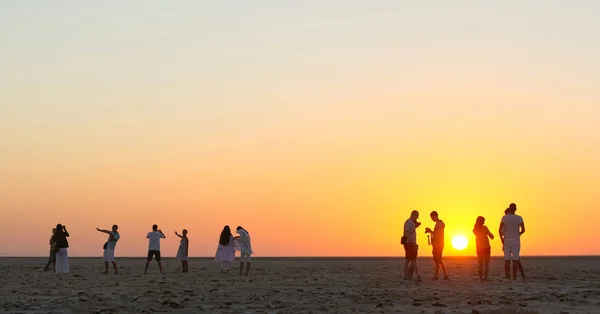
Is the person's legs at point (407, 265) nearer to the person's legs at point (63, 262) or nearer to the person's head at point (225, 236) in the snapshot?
the person's head at point (225, 236)

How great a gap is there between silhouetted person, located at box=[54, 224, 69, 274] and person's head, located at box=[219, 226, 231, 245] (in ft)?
18.9

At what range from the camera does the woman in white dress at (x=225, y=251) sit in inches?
1296

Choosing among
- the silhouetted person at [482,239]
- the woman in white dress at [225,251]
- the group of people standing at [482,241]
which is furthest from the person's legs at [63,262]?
the silhouetted person at [482,239]

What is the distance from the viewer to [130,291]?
22.2m

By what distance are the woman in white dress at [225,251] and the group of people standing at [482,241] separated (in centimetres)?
817

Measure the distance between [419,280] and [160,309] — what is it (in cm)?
1040

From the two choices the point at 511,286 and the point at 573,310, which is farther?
the point at 511,286

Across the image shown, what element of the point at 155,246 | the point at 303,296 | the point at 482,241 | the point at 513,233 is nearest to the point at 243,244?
the point at 155,246

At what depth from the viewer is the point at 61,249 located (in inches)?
1307

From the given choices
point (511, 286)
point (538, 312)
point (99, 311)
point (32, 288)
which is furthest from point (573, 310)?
point (32, 288)

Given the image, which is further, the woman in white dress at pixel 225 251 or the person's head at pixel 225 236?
the person's head at pixel 225 236

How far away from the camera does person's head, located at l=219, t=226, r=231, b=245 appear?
109 ft

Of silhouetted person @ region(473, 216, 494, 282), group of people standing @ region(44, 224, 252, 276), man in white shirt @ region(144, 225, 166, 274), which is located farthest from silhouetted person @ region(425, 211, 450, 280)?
man in white shirt @ region(144, 225, 166, 274)

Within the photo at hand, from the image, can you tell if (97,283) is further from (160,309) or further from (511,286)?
(511,286)
